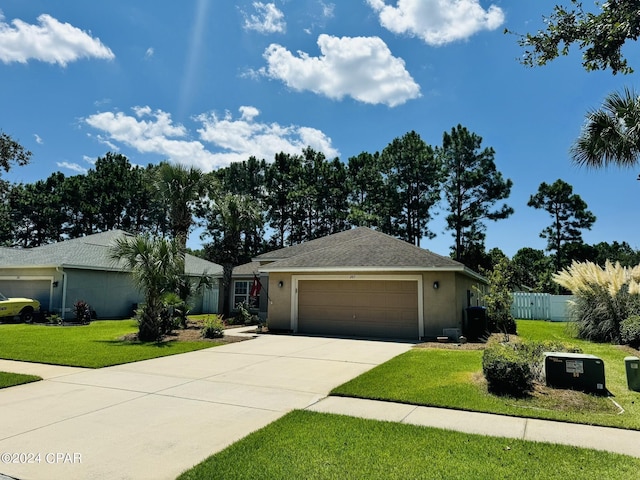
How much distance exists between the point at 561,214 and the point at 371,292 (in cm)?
3246

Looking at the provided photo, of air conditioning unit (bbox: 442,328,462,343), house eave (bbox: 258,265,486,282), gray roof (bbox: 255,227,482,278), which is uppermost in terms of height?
gray roof (bbox: 255,227,482,278)

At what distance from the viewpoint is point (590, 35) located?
19.7ft

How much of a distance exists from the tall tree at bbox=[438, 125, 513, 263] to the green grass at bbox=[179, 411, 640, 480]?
30289mm

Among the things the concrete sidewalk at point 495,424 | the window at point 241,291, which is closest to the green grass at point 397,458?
the concrete sidewalk at point 495,424

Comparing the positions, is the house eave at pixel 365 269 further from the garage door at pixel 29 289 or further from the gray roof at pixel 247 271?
the garage door at pixel 29 289

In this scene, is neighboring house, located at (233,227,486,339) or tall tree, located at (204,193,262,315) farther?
tall tree, located at (204,193,262,315)

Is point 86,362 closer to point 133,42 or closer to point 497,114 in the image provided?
point 133,42

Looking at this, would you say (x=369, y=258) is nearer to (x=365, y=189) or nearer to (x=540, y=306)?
(x=540, y=306)

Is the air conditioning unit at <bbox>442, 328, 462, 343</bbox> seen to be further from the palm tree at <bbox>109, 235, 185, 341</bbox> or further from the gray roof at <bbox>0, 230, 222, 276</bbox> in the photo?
the gray roof at <bbox>0, 230, 222, 276</bbox>

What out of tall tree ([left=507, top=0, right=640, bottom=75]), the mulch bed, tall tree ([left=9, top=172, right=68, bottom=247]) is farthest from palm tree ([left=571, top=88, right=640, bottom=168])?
tall tree ([left=9, top=172, right=68, bottom=247])

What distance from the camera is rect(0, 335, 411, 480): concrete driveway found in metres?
4.00

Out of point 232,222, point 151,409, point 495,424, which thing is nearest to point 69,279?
point 232,222

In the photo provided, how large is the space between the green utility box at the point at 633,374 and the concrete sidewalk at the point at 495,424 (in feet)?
8.41

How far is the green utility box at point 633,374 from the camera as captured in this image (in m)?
6.84
